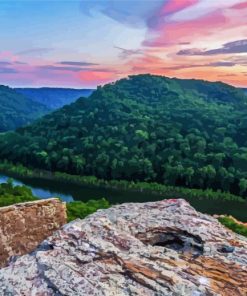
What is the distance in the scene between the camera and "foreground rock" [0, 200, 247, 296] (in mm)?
4469

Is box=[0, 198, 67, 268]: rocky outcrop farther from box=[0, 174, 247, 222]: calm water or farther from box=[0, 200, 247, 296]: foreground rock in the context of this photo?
box=[0, 174, 247, 222]: calm water

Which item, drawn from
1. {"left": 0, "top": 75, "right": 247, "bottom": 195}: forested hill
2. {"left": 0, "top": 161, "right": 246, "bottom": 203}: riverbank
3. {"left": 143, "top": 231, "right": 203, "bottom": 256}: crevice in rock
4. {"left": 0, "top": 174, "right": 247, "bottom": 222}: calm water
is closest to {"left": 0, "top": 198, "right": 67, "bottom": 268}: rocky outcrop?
{"left": 143, "top": 231, "right": 203, "bottom": 256}: crevice in rock

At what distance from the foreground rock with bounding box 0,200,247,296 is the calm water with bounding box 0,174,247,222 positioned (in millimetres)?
44561

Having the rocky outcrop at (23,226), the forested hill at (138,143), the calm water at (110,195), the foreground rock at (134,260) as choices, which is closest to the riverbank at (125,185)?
the calm water at (110,195)

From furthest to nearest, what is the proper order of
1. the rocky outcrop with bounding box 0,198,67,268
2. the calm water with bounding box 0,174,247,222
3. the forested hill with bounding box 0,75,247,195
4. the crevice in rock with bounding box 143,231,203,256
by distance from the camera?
the forested hill with bounding box 0,75,247,195 → the calm water with bounding box 0,174,247,222 → the rocky outcrop with bounding box 0,198,67,268 → the crevice in rock with bounding box 143,231,203,256

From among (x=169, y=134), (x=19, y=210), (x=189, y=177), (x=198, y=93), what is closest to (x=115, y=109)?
(x=169, y=134)

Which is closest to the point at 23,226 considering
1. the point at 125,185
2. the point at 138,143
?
the point at 125,185

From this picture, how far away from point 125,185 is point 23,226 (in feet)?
189

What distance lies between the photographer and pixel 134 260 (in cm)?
475

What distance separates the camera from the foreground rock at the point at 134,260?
4.47 m

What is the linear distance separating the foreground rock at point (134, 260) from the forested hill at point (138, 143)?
54.9 m

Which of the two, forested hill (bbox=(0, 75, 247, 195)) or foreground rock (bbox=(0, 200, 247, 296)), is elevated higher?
foreground rock (bbox=(0, 200, 247, 296))

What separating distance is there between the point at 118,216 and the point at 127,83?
144879 millimetres

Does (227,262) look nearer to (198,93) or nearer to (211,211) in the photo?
(211,211)
